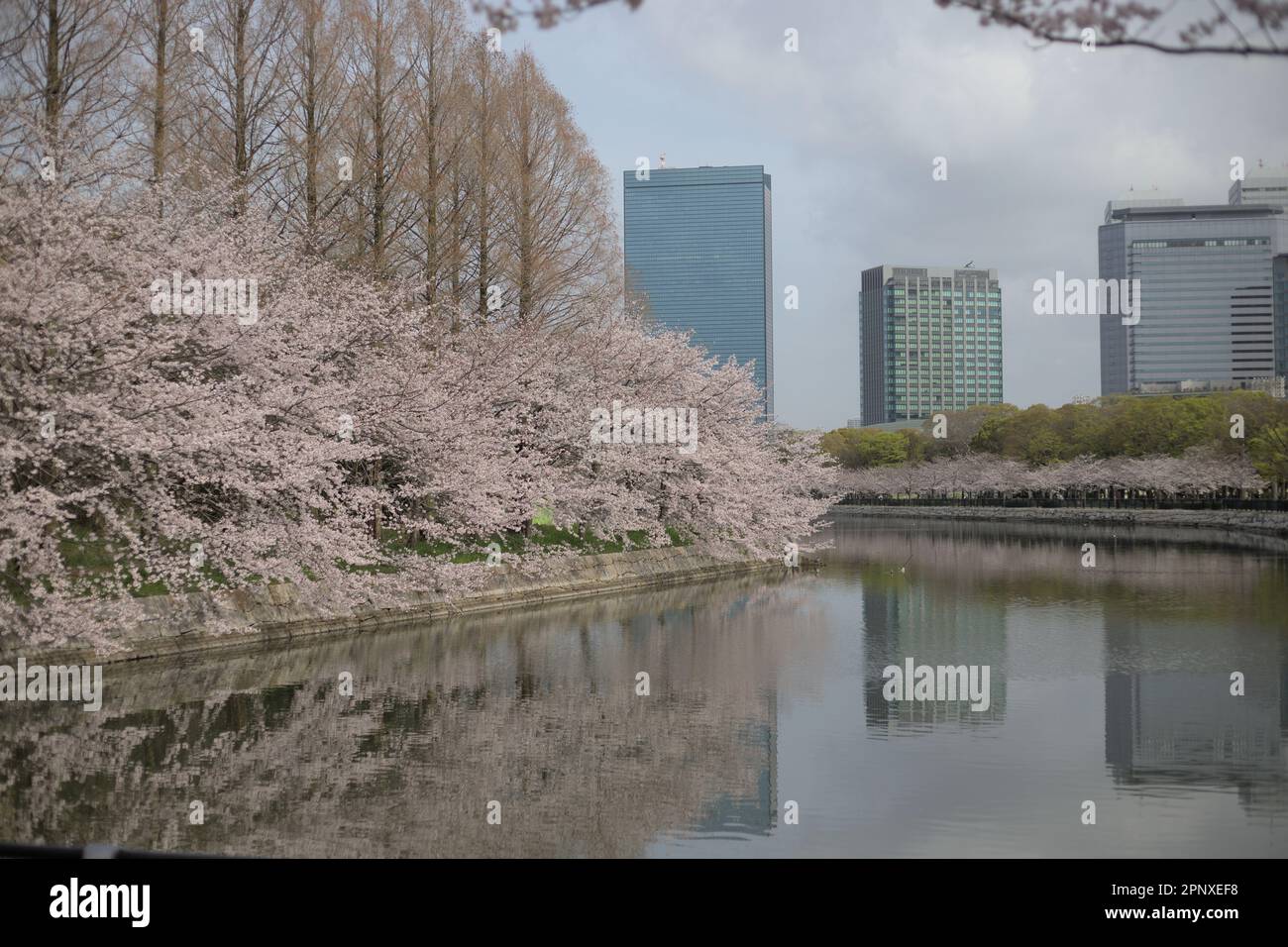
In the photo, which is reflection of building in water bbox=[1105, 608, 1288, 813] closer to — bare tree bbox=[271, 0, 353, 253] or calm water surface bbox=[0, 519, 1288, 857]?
calm water surface bbox=[0, 519, 1288, 857]

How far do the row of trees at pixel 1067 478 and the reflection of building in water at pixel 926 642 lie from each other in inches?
2619

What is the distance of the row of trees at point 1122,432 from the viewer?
8012 centimetres

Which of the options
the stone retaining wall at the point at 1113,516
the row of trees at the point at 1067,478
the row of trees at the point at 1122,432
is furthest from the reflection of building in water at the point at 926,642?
the row of trees at the point at 1067,478

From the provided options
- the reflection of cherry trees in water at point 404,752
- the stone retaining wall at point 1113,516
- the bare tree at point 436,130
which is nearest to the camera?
the reflection of cherry trees in water at point 404,752

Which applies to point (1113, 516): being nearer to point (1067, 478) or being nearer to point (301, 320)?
point (1067, 478)

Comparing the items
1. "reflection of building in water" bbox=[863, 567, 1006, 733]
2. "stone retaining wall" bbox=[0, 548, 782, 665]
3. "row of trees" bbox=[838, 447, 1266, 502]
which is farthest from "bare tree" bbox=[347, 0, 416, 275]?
"row of trees" bbox=[838, 447, 1266, 502]

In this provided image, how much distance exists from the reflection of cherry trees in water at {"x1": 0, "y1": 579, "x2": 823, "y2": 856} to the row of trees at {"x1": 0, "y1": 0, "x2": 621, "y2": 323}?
8831 mm

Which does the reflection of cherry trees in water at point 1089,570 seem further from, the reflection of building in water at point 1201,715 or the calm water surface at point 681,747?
the calm water surface at point 681,747

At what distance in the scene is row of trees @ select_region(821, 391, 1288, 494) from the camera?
263 feet

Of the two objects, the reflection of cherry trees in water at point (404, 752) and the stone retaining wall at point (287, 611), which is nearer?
the reflection of cherry trees in water at point (404, 752)

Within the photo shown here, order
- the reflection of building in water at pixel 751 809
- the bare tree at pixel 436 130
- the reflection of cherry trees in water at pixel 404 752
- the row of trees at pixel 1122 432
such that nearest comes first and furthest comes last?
the reflection of cherry trees in water at pixel 404 752 < the reflection of building in water at pixel 751 809 < the bare tree at pixel 436 130 < the row of trees at pixel 1122 432
